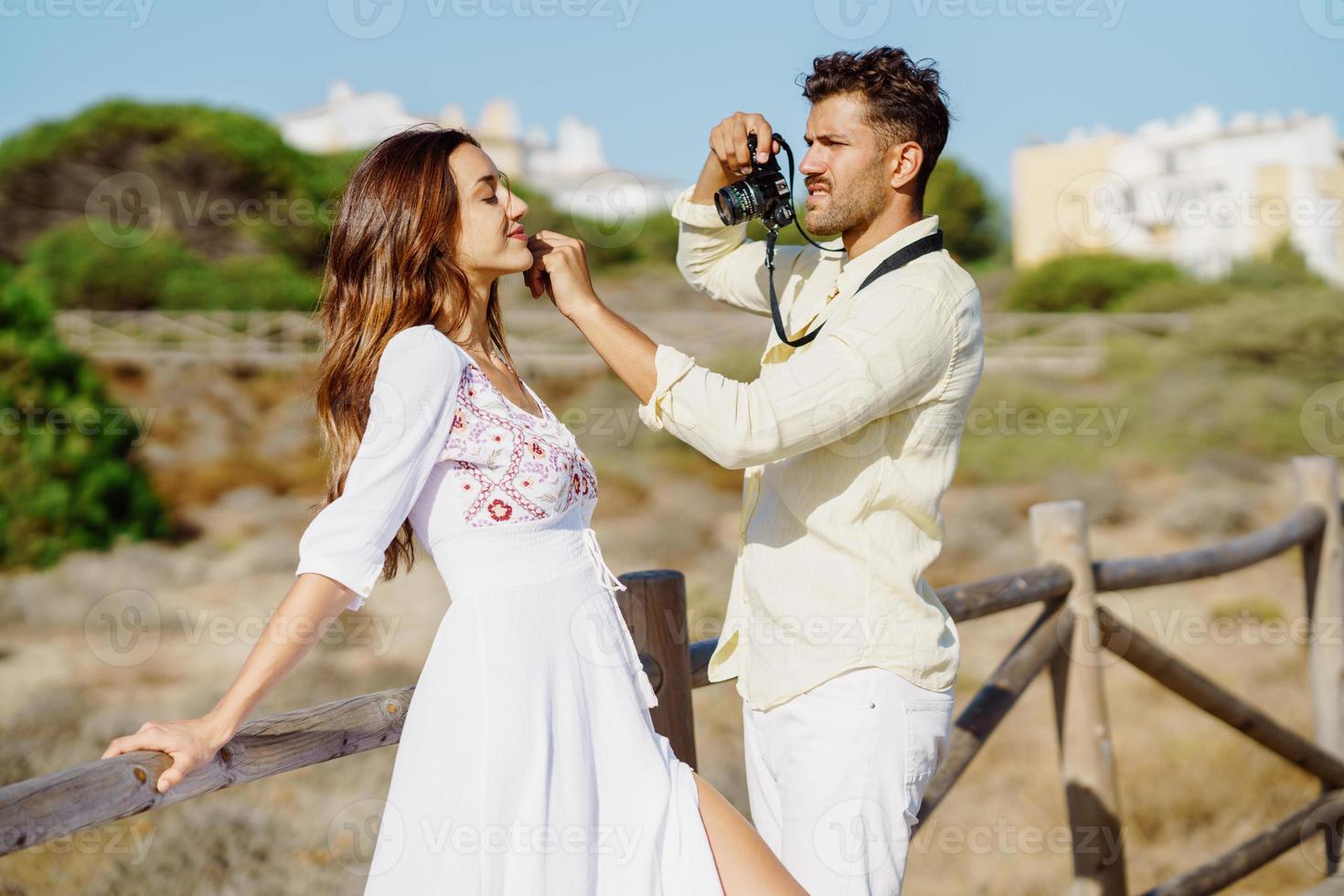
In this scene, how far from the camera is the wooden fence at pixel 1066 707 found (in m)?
1.62

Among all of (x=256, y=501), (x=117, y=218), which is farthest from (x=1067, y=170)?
(x=256, y=501)

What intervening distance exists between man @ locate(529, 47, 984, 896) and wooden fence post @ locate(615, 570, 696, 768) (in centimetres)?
9

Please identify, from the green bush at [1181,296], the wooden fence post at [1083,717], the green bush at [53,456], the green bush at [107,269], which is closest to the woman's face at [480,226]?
the wooden fence post at [1083,717]

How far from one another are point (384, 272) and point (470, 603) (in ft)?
1.82

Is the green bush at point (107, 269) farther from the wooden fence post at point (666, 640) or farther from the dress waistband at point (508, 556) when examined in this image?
the dress waistband at point (508, 556)

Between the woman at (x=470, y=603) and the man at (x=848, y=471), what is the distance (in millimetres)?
186

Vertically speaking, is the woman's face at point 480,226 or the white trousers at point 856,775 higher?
the woman's face at point 480,226

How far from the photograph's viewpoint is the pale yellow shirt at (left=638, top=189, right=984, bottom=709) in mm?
1991

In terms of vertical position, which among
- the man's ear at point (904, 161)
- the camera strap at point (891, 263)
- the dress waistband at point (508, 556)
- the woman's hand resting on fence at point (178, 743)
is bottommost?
the woman's hand resting on fence at point (178, 743)

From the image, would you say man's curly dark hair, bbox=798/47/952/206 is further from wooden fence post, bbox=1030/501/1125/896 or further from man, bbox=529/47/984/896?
wooden fence post, bbox=1030/501/1125/896

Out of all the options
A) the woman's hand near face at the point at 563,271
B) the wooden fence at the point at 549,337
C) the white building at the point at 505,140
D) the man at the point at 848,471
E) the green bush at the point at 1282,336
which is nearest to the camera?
the man at the point at 848,471

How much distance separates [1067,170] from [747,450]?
41748 mm

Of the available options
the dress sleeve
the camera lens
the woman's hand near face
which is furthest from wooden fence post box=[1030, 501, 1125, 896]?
the dress sleeve

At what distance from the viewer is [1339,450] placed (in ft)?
45.4
